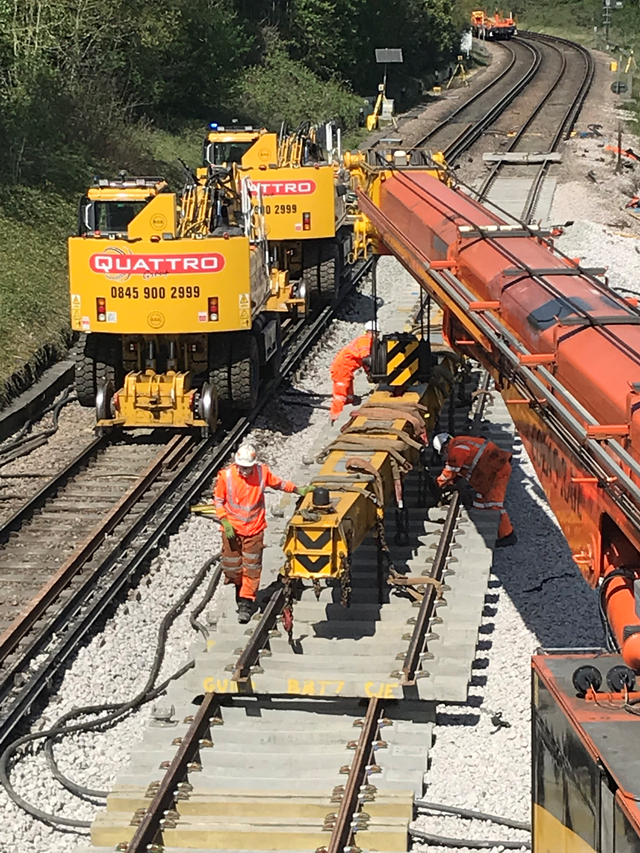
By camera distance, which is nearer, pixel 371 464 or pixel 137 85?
pixel 371 464

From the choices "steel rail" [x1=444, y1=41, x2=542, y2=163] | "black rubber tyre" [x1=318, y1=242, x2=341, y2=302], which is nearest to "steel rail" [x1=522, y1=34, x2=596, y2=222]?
"steel rail" [x1=444, y1=41, x2=542, y2=163]

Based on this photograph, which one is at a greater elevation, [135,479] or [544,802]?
[544,802]

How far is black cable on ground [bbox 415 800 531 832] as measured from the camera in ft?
25.9

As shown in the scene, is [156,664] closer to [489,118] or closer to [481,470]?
[481,470]

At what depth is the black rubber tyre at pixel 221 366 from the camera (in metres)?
15.3

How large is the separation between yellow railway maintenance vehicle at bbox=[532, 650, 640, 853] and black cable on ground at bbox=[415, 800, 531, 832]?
1902mm

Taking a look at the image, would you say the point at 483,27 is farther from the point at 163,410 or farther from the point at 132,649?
the point at 132,649

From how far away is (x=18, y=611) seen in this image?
10867 mm

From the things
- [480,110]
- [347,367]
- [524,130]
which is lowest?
[347,367]

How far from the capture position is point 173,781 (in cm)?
827

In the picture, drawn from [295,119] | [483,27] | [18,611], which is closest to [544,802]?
[18,611]

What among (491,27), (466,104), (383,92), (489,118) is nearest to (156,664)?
(489,118)

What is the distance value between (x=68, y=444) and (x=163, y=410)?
1183mm

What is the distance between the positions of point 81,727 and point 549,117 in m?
34.5
